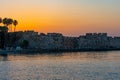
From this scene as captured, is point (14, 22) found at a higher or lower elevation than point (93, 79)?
higher

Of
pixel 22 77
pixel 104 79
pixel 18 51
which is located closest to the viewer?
pixel 104 79

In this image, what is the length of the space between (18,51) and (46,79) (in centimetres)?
13408


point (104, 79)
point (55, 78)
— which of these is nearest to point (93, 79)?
point (104, 79)

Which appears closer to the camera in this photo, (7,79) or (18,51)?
(7,79)

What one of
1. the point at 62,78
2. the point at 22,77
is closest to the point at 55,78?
the point at 62,78

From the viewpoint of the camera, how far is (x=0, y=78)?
5503 cm

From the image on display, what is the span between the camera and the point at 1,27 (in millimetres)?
198375

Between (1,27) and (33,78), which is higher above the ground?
(1,27)

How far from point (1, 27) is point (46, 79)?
148 m

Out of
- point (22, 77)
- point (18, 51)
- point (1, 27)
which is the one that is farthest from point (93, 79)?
point (1, 27)

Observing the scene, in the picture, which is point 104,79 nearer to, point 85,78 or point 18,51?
point 85,78

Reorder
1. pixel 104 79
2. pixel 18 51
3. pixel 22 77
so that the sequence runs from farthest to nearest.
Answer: pixel 18 51
pixel 22 77
pixel 104 79

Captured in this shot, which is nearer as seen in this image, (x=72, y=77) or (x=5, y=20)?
(x=72, y=77)

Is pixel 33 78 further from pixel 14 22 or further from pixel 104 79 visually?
pixel 14 22
